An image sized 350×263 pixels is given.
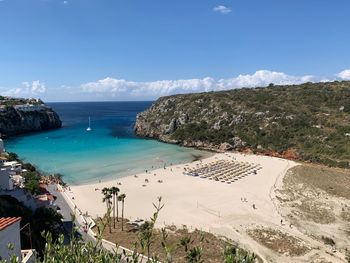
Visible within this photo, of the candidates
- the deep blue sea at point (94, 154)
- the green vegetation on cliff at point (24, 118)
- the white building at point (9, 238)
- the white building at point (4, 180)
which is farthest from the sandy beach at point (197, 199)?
the green vegetation on cliff at point (24, 118)

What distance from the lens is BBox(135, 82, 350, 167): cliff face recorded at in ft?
229

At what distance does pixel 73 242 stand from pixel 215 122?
3282 inches

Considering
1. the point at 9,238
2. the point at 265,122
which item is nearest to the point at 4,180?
the point at 9,238

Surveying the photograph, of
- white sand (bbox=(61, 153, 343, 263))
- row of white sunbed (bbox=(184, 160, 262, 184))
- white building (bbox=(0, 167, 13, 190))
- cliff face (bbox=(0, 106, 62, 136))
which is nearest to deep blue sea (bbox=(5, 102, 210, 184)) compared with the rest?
cliff face (bbox=(0, 106, 62, 136))

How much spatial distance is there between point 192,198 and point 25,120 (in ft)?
271

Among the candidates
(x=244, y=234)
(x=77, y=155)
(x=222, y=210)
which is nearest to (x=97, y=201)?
(x=222, y=210)

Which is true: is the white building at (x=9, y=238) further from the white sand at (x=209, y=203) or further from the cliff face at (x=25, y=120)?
the cliff face at (x=25, y=120)

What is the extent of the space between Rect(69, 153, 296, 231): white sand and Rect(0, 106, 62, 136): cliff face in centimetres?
6271

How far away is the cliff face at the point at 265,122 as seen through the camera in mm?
69875

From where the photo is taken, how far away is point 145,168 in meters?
59.6

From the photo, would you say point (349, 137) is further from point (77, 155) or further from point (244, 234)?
point (77, 155)

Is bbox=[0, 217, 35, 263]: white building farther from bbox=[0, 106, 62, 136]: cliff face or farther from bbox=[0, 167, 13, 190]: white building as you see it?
bbox=[0, 106, 62, 136]: cliff face

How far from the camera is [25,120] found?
10844 cm

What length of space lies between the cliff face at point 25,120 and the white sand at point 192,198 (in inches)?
2469
